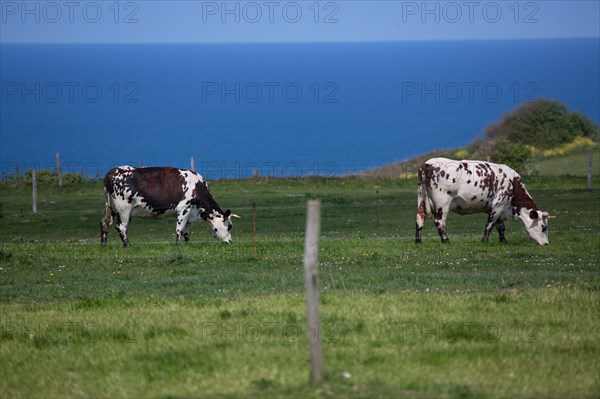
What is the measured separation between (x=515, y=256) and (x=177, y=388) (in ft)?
44.3

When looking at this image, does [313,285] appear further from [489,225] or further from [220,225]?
[220,225]

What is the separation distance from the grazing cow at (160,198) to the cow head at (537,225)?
816 cm

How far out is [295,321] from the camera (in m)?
14.0

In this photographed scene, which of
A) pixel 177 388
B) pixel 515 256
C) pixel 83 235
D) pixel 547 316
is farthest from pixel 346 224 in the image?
pixel 177 388

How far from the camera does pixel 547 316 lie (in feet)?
47.1

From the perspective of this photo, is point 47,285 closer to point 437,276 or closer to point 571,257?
point 437,276

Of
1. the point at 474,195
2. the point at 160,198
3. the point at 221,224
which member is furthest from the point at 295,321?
the point at 160,198

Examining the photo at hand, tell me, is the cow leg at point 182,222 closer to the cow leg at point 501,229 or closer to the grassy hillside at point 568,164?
the cow leg at point 501,229

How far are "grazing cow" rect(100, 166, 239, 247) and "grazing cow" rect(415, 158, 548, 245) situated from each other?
19.0 feet

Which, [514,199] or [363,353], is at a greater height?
[514,199]

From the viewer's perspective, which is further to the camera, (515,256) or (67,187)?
(67,187)

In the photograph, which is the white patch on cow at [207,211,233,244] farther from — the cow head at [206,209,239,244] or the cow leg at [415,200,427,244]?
the cow leg at [415,200,427,244]

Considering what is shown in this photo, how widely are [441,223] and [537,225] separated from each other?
98.2 inches

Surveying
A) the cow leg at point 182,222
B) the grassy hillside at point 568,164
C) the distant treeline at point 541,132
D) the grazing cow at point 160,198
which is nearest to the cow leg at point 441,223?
the grazing cow at point 160,198
